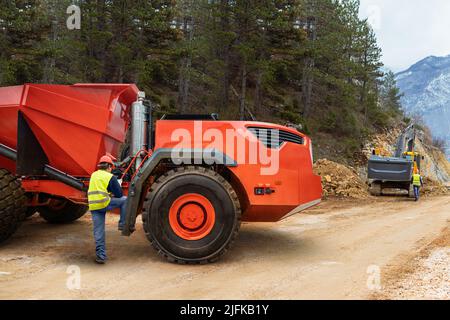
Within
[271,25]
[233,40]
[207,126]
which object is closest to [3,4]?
[233,40]

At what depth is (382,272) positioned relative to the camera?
207 inches

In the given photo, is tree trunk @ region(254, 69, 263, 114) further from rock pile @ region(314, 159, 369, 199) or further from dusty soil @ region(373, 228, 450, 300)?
dusty soil @ region(373, 228, 450, 300)

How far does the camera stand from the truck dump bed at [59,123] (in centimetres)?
597

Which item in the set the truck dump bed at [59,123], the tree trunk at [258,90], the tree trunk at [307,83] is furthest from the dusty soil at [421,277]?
the tree trunk at [307,83]

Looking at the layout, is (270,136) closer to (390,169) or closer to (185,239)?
(185,239)

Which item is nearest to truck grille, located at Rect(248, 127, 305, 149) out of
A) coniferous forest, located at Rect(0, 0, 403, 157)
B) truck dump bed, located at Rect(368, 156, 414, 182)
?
coniferous forest, located at Rect(0, 0, 403, 157)

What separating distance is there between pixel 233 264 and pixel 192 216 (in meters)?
0.82

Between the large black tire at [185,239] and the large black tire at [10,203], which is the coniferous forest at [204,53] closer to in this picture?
the large black tire at [10,203]

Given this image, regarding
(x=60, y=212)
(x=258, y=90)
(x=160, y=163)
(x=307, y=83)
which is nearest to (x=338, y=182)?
(x=258, y=90)

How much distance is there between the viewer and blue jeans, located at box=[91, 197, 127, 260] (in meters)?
5.52

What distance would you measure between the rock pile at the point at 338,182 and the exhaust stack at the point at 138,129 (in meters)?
10.3

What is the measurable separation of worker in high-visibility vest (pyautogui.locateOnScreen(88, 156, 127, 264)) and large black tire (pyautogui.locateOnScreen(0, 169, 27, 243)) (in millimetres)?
1282


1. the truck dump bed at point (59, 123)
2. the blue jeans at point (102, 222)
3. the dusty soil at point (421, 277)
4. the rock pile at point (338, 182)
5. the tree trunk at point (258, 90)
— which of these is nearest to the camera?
the dusty soil at point (421, 277)

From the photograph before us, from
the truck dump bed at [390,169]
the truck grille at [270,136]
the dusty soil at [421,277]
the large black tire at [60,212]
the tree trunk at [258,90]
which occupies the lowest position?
the dusty soil at [421,277]
